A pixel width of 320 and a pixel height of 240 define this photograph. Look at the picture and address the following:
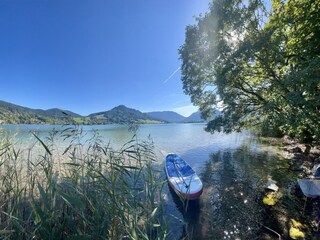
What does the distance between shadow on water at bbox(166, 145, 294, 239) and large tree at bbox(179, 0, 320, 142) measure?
346cm

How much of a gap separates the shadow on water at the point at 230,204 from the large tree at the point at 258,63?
3.46m

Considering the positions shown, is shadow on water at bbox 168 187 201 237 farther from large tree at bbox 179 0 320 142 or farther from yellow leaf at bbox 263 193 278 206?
large tree at bbox 179 0 320 142

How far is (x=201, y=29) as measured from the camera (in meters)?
13.2

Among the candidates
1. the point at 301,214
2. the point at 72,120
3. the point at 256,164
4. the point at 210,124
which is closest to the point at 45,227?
the point at 72,120

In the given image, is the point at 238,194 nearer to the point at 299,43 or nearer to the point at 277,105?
the point at 277,105

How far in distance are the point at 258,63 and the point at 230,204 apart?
9.91m

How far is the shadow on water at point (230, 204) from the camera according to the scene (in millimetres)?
6098

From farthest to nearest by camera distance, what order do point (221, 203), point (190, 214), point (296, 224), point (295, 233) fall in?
point (221, 203)
point (190, 214)
point (296, 224)
point (295, 233)

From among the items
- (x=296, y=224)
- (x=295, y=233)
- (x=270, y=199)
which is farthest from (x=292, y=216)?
(x=295, y=233)

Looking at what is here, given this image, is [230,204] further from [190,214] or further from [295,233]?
[295,233]

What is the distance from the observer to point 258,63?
39.2ft

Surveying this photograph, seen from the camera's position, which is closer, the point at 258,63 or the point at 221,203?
the point at 221,203

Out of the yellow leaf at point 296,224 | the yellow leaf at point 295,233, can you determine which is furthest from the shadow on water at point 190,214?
the yellow leaf at point 296,224

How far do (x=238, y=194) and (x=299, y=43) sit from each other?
9.08 metres
